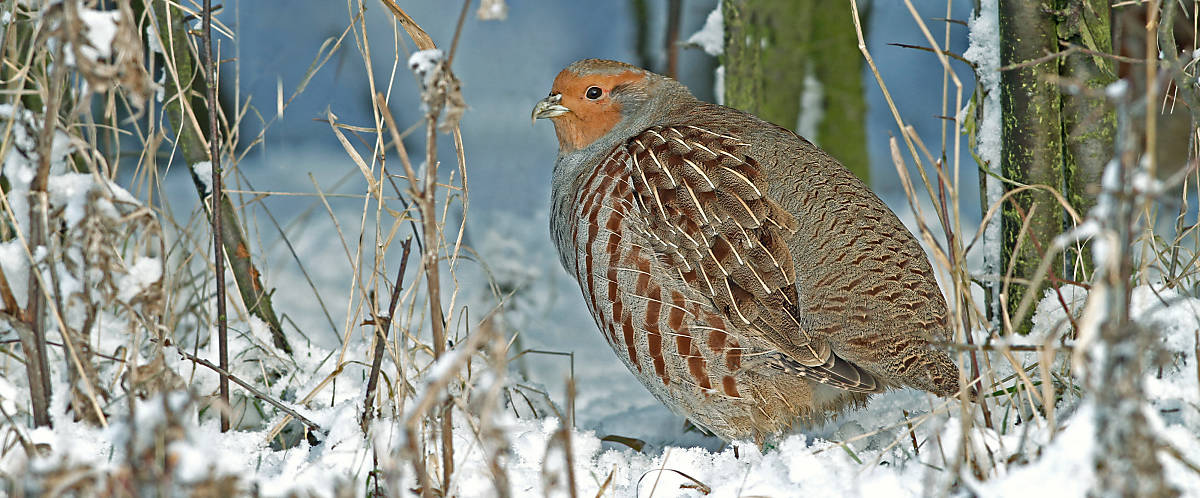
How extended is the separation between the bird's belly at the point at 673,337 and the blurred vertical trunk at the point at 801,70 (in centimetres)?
139

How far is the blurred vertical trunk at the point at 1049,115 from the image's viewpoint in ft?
7.93

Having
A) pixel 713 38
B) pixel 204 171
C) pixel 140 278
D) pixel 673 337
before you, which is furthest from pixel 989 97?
pixel 204 171

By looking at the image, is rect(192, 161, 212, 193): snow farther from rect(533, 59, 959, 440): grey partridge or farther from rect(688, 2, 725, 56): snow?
rect(688, 2, 725, 56): snow

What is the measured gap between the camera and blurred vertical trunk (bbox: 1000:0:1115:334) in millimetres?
2418

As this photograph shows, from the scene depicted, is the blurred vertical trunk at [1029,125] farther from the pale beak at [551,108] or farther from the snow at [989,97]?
the pale beak at [551,108]

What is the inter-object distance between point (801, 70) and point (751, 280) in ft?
7.55

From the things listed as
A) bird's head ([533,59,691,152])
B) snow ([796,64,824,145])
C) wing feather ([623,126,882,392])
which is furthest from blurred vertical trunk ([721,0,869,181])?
wing feather ([623,126,882,392])

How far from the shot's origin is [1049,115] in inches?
99.2

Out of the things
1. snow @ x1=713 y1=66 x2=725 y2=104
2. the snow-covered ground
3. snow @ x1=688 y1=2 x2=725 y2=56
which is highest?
snow @ x1=688 y1=2 x2=725 y2=56

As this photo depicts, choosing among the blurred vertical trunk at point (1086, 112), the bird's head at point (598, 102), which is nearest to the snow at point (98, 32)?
the bird's head at point (598, 102)

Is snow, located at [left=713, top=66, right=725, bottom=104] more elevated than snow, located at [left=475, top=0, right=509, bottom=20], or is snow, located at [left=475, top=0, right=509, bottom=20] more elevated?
snow, located at [left=713, top=66, right=725, bottom=104]

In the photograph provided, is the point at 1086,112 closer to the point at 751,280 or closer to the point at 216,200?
the point at 751,280

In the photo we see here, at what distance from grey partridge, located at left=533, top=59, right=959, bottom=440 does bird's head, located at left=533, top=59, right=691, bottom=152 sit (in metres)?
0.35

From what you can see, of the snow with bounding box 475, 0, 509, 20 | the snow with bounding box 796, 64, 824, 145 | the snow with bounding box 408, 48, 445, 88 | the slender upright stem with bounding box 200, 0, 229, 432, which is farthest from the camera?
the snow with bounding box 796, 64, 824, 145
